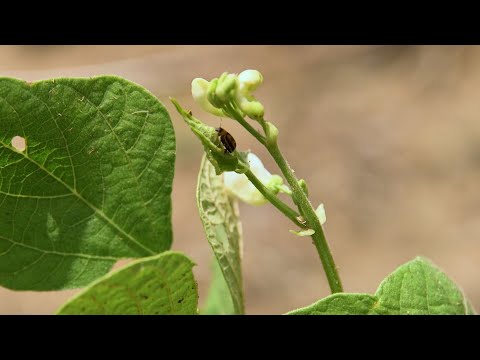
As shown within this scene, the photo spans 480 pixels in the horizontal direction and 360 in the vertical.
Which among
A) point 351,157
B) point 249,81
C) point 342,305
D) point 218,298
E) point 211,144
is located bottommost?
point 342,305

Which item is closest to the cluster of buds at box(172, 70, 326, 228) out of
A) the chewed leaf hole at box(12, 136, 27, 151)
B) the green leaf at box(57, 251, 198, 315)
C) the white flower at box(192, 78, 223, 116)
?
the white flower at box(192, 78, 223, 116)

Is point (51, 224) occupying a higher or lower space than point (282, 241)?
lower

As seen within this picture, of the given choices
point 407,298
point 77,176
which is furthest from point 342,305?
point 77,176

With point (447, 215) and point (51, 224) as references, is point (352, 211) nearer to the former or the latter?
point (447, 215)

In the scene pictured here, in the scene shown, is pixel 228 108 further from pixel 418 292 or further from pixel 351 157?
pixel 351 157

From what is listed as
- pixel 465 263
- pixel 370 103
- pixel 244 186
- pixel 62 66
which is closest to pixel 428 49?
pixel 370 103

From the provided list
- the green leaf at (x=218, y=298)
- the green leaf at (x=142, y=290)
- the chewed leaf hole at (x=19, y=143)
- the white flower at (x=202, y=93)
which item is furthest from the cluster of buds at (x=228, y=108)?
the green leaf at (x=218, y=298)

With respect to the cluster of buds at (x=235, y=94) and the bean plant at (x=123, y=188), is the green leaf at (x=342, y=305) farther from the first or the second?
the cluster of buds at (x=235, y=94)
